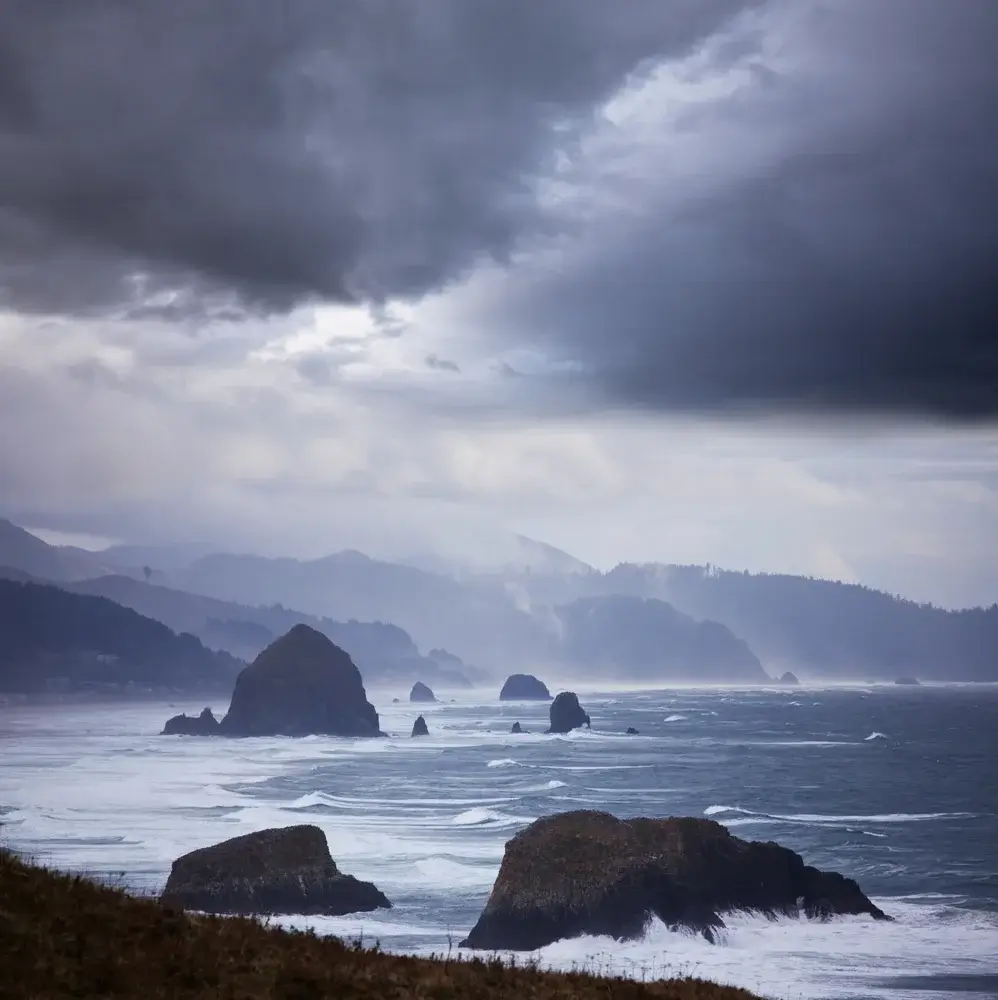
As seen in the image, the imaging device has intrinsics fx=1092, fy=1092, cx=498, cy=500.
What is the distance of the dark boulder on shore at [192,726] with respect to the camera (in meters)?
178

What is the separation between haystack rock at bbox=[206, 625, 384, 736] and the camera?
178125 mm

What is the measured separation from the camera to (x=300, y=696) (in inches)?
7101

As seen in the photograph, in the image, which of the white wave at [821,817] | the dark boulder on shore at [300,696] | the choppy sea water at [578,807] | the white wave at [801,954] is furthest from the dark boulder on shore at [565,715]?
the white wave at [801,954]

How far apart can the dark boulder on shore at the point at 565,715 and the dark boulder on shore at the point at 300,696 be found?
1138 inches

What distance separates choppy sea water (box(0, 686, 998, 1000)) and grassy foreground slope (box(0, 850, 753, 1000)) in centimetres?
581

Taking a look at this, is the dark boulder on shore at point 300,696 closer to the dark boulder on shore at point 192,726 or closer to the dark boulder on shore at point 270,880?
the dark boulder on shore at point 192,726

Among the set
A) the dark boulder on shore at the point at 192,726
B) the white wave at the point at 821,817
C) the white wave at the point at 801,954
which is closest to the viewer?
the white wave at the point at 801,954

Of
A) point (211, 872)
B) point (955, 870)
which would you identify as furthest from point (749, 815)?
point (211, 872)

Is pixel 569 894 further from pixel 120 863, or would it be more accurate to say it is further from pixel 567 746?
pixel 567 746

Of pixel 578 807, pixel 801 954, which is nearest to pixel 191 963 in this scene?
pixel 801 954

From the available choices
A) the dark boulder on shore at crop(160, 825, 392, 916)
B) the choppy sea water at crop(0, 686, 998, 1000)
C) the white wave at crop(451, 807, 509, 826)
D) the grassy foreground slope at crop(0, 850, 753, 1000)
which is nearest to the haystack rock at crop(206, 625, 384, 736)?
the choppy sea water at crop(0, 686, 998, 1000)

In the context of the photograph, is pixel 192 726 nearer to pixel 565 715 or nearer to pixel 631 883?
pixel 565 715

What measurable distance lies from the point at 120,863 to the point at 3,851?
135ft

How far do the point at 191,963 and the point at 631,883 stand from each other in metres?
29.7
